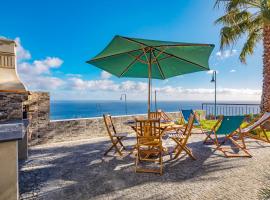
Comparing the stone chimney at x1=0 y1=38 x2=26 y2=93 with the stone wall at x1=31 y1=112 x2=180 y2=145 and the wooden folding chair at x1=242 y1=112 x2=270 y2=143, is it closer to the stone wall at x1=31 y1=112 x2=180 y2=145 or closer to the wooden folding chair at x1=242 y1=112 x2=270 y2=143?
the stone wall at x1=31 y1=112 x2=180 y2=145

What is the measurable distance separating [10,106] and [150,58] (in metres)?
3.56

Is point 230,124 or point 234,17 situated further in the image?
point 234,17

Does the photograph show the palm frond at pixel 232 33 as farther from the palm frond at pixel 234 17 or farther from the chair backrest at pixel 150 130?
the chair backrest at pixel 150 130

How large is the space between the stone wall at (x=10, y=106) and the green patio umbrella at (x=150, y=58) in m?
1.98

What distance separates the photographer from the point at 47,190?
2.82m

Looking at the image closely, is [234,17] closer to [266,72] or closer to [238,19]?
[238,19]

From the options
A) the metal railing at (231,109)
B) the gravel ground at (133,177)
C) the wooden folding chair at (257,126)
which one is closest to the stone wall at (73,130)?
the gravel ground at (133,177)

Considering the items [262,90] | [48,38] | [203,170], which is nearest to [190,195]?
[203,170]

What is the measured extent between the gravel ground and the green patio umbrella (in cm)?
204

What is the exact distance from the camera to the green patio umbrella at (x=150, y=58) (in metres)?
3.76

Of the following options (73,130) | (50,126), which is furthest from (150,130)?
(50,126)

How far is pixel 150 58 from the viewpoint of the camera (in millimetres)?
4543

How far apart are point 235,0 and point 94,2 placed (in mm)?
7969

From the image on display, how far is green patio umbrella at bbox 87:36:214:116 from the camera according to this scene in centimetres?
376
